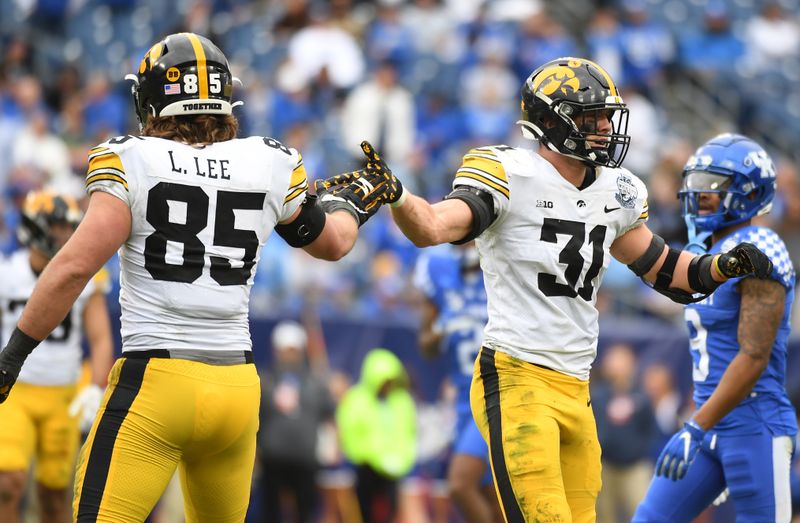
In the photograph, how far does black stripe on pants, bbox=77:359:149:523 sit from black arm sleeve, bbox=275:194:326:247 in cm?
72

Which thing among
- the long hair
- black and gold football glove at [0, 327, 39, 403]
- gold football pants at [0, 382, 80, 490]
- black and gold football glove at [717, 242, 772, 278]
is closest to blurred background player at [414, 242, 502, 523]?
gold football pants at [0, 382, 80, 490]

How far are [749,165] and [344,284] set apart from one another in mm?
6547

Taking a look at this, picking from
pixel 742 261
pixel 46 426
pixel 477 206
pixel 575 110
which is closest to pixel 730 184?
pixel 742 261

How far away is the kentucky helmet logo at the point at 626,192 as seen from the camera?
16.2ft

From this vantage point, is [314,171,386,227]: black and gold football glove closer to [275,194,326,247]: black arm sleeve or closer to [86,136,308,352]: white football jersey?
[275,194,326,247]: black arm sleeve

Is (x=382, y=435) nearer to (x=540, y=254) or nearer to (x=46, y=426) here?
(x=46, y=426)

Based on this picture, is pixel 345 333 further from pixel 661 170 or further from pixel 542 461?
pixel 542 461

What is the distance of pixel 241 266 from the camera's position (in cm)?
434

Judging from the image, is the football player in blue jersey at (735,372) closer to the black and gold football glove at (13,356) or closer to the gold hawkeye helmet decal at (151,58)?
the gold hawkeye helmet decal at (151,58)

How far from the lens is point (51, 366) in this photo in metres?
6.58

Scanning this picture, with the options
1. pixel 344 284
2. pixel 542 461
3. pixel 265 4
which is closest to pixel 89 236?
pixel 542 461

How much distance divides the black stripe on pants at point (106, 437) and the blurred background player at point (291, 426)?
5815mm

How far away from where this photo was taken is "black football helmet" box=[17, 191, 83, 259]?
658 centimetres

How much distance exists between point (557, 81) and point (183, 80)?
4.72 feet
